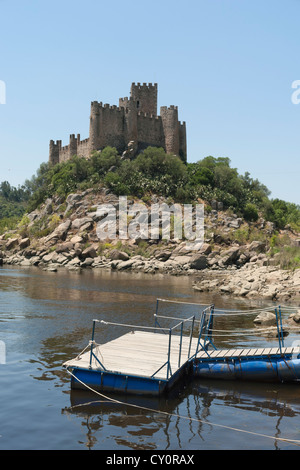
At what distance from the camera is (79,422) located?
1093 centimetres

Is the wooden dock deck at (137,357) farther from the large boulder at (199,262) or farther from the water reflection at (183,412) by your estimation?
the large boulder at (199,262)

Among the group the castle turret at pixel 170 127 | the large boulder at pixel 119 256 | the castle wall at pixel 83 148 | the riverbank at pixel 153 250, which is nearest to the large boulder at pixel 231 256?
the riverbank at pixel 153 250

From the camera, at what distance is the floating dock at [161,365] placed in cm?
1247

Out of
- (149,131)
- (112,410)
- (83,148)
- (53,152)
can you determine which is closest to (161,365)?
(112,410)

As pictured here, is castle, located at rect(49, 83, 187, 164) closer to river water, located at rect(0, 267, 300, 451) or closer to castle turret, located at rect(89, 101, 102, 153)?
castle turret, located at rect(89, 101, 102, 153)

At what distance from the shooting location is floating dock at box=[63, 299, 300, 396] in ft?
40.9

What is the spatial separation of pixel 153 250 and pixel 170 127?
2403 centimetres

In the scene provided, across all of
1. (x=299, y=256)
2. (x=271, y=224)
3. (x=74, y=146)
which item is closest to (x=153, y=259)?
(x=299, y=256)

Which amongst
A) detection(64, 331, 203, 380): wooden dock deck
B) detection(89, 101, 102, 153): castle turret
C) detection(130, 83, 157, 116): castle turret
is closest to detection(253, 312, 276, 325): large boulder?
detection(64, 331, 203, 380): wooden dock deck

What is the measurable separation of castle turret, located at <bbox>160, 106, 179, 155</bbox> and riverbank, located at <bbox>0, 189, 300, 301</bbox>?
11.8 metres

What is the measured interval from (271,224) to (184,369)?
5236cm

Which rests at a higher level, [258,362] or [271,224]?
[271,224]
